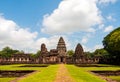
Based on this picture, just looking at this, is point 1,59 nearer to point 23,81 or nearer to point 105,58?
point 105,58

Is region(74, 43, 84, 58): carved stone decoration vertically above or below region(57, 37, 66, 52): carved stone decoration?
below

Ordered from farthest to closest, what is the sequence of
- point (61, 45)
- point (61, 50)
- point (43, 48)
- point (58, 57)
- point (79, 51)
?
point (43, 48)
point (61, 45)
point (61, 50)
point (79, 51)
point (58, 57)

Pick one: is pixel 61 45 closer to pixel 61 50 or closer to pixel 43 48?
pixel 61 50

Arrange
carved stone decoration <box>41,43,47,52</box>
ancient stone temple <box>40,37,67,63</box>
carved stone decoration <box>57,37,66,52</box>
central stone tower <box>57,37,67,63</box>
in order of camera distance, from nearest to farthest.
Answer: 1. central stone tower <box>57,37,67,63</box>
2. ancient stone temple <box>40,37,67,63</box>
3. carved stone decoration <box>57,37,66,52</box>
4. carved stone decoration <box>41,43,47,52</box>

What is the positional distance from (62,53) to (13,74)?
59.1 metres

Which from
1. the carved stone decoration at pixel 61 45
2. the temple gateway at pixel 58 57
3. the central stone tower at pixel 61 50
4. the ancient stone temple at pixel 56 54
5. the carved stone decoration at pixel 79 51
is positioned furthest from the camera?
the carved stone decoration at pixel 61 45

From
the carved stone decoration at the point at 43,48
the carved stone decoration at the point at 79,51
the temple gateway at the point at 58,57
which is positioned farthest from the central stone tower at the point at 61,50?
the carved stone decoration at the point at 43,48

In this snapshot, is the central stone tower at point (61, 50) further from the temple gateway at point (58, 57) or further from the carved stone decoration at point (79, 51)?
the carved stone decoration at point (79, 51)

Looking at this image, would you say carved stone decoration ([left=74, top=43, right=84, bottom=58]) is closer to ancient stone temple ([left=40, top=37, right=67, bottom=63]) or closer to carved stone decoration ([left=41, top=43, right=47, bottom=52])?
ancient stone temple ([left=40, top=37, right=67, bottom=63])

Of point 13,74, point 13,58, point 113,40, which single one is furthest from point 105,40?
point 13,74

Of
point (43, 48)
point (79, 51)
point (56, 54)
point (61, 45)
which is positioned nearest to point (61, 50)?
point (61, 45)

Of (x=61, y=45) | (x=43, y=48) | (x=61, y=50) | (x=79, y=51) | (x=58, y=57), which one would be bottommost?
(x=58, y=57)

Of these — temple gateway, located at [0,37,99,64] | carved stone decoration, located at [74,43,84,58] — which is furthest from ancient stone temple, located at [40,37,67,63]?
carved stone decoration, located at [74,43,84,58]

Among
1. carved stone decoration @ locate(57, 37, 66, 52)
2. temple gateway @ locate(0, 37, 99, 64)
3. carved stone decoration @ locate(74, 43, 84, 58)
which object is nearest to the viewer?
temple gateway @ locate(0, 37, 99, 64)
